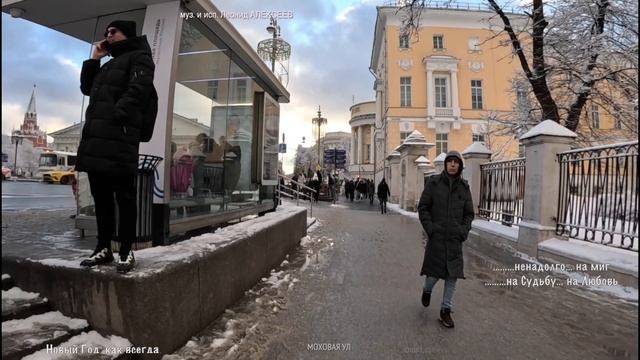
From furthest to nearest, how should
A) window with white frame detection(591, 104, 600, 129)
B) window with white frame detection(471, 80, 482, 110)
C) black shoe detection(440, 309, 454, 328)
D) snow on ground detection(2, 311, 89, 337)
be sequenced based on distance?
window with white frame detection(471, 80, 482, 110) < window with white frame detection(591, 104, 600, 129) < black shoe detection(440, 309, 454, 328) < snow on ground detection(2, 311, 89, 337)

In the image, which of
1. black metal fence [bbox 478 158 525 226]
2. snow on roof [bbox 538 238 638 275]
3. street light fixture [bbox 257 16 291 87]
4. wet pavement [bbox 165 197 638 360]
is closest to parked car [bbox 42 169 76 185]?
street light fixture [bbox 257 16 291 87]

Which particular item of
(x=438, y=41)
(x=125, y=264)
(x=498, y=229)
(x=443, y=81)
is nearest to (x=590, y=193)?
(x=498, y=229)

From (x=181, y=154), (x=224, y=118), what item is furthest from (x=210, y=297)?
(x=224, y=118)

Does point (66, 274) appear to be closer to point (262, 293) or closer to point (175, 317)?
point (175, 317)

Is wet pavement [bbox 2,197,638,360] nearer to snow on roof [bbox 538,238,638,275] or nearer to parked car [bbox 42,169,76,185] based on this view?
snow on roof [bbox 538,238,638,275]

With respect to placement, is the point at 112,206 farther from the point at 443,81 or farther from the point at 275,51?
the point at 443,81

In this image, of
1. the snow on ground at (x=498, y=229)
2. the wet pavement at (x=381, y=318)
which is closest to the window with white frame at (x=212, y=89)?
the wet pavement at (x=381, y=318)

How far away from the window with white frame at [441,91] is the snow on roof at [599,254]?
33.9m

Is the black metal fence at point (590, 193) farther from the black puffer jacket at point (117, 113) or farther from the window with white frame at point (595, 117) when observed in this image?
the window with white frame at point (595, 117)

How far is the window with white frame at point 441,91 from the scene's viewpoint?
3862 cm

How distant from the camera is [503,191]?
383 inches

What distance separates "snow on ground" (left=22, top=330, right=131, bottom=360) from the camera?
8.95ft

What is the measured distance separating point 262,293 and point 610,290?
389cm

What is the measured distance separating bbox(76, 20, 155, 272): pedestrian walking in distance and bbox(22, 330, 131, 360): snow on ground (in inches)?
19.2
